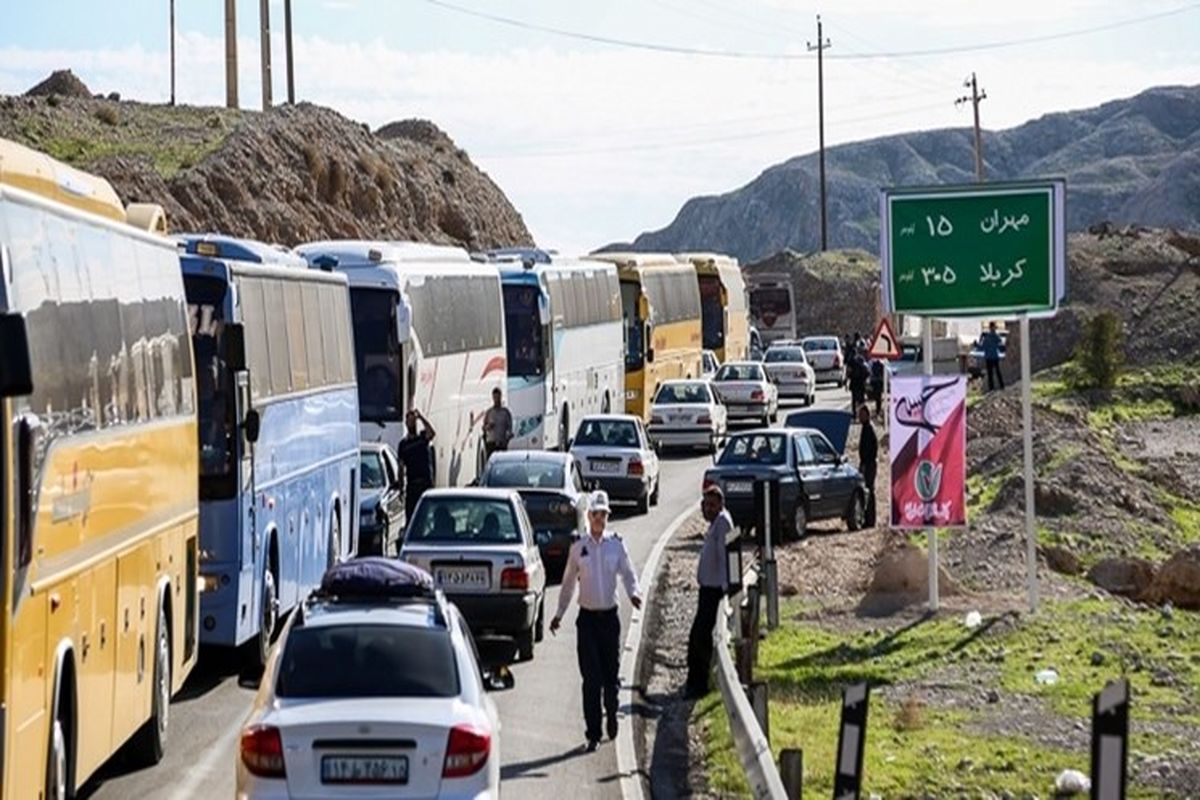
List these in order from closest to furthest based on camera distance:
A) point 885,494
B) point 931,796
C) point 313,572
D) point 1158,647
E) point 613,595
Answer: point 931,796, point 613,595, point 1158,647, point 313,572, point 885,494

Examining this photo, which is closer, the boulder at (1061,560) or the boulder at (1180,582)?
the boulder at (1180,582)

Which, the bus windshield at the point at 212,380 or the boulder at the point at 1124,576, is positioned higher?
the bus windshield at the point at 212,380

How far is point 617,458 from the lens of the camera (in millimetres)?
39875

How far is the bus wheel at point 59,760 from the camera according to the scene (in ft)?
42.3

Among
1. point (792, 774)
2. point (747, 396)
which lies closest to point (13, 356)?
point (792, 774)

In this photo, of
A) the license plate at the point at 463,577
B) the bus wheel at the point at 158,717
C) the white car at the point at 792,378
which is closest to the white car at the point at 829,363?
the white car at the point at 792,378

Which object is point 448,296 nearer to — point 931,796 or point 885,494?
point 885,494

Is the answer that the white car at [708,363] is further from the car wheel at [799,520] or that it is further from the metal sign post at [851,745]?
the metal sign post at [851,745]

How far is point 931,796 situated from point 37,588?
6.48 metres

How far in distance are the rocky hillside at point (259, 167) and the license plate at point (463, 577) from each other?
43347 millimetres

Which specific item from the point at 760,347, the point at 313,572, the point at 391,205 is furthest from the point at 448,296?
the point at 760,347

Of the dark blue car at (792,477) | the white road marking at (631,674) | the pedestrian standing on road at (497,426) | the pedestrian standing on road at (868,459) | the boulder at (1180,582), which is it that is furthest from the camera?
the pedestrian standing on road at (497,426)

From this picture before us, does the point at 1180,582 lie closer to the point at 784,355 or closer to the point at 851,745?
the point at 851,745

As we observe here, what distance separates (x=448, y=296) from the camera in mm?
38906
